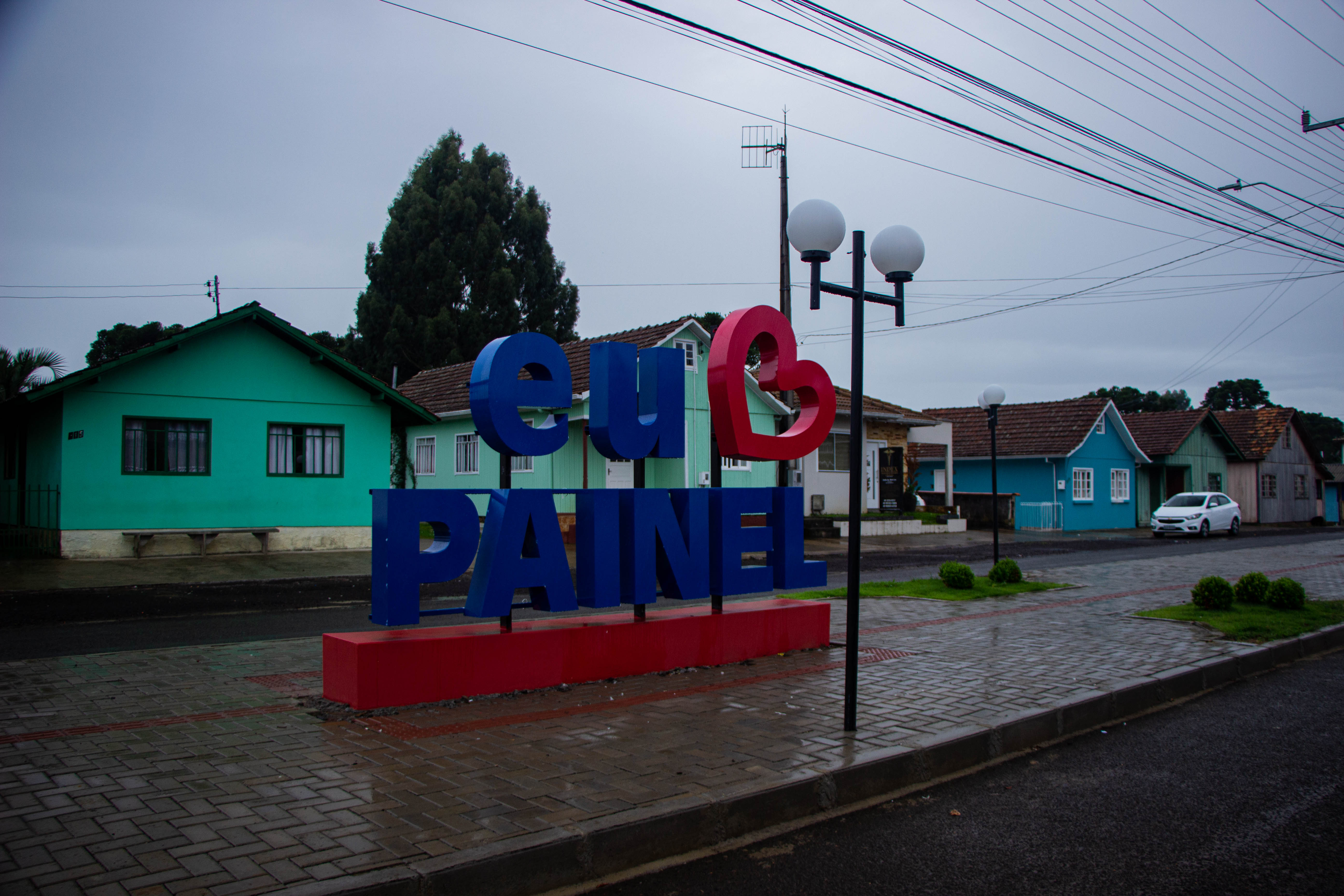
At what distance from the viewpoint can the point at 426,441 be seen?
1073 inches

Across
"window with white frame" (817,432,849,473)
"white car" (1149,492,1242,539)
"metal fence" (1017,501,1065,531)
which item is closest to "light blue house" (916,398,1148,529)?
"metal fence" (1017,501,1065,531)

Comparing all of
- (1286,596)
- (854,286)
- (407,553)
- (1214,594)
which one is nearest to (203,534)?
(407,553)

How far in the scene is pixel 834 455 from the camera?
29.7 metres

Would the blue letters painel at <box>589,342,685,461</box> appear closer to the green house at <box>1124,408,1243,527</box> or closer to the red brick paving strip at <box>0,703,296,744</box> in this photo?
the red brick paving strip at <box>0,703,296,744</box>

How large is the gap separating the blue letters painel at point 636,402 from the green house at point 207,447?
45.0 ft

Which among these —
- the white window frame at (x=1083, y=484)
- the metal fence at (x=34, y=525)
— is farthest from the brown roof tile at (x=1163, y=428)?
the metal fence at (x=34, y=525)

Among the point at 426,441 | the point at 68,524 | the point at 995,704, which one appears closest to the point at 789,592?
the point at 995,704

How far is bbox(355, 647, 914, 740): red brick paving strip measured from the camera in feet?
18.6

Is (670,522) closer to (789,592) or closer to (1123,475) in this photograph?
(789,592)

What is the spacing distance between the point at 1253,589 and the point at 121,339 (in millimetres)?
49017

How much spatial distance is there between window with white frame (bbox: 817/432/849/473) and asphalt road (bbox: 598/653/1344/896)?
75.8 feet

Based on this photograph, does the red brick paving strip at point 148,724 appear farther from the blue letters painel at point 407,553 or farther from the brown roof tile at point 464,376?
the brown roof tile at point 464,376

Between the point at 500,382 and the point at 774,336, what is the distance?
2.70 m

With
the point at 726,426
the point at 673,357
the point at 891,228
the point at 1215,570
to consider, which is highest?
the point at 891,228
